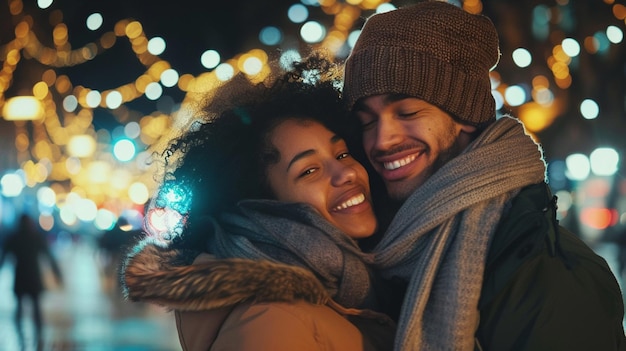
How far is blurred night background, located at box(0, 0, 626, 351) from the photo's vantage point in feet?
46.1

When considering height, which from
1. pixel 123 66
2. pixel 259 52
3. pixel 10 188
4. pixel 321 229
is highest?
pixel 321 229

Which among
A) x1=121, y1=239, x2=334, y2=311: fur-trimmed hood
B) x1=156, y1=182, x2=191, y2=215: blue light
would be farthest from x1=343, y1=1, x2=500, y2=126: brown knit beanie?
x1=121, y1=239, x2=334, y2=311: fur-trimmed hood

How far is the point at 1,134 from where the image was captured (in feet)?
88.5

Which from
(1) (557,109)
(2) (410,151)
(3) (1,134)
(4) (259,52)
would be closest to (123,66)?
(3) (1,134)

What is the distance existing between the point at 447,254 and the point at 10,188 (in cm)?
2660

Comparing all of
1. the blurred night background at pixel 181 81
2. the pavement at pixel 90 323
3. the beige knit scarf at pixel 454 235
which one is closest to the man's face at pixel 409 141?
the beige knit scarf at pixel 454 235

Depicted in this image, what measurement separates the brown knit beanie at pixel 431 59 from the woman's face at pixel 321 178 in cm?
34

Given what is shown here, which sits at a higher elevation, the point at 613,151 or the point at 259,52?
the point at 259,52

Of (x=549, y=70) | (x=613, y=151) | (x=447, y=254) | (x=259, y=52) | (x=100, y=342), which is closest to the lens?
(x=447, y=254)

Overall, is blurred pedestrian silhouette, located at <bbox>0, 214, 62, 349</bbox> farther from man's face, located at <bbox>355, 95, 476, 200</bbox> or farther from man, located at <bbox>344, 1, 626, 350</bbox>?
man, located at <bbox>344, 1, 626, 350</bbox>

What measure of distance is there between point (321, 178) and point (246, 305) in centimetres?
106

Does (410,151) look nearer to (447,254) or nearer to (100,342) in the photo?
(447,254)

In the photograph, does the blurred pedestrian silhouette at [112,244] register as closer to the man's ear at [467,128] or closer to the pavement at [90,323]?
the pavement at [90,323]

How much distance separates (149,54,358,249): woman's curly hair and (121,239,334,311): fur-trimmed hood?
0.84 m
